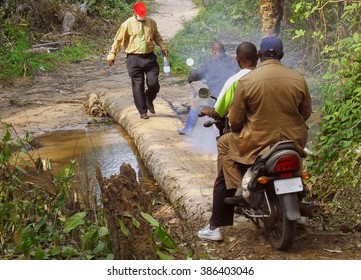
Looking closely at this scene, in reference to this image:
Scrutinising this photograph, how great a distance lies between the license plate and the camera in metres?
4.09

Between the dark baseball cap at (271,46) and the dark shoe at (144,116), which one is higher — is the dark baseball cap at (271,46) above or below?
above

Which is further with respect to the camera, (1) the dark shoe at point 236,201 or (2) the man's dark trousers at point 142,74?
(2) the man's dark trousers at point 142,74

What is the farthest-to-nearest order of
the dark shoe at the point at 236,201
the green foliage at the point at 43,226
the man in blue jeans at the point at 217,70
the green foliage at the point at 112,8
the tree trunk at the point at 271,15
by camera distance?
the green foliage at the point at 112,8 < the tree trunk at the point at 271,15 < the man in blue jeans at the point at 217,70 < the dark shoe at the point at 236,201 < the green foliage at the point at 43,226

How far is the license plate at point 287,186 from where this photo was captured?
161 inches

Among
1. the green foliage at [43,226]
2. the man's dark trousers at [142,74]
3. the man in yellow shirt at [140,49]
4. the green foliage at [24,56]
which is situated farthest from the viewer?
the green foliage at [24,56]

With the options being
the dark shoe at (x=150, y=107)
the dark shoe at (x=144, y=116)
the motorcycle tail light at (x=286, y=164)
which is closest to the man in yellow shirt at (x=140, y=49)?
the dark shoe at (x=144, y=116)

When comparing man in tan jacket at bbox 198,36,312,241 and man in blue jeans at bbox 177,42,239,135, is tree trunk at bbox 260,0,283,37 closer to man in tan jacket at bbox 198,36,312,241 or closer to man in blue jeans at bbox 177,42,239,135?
man in blue jeans at bbox 177,42,239,135

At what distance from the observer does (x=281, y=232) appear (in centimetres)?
432

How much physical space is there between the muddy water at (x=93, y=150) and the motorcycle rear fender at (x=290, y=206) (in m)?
2.65

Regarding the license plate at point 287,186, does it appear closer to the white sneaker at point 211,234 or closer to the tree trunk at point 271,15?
the white sneaker at point 211,234

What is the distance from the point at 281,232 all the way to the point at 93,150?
3580 mm

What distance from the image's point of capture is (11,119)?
9.30m

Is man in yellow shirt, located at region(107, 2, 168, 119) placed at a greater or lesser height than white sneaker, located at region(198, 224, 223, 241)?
greater

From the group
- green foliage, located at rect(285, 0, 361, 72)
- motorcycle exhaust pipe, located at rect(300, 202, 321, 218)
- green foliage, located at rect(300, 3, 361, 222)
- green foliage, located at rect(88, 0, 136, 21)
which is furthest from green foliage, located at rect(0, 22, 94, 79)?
motorcycle exhaust pipe, located at rect(300, 202, 321, 218)
